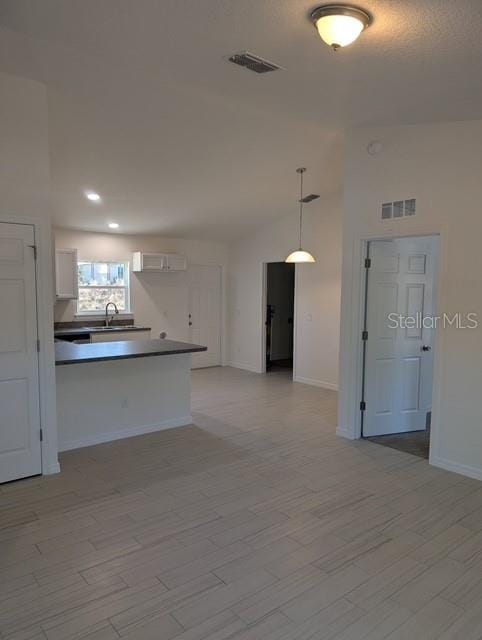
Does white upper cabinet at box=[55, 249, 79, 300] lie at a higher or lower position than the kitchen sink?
higher

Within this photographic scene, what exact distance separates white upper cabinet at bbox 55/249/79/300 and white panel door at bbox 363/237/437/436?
4.48m

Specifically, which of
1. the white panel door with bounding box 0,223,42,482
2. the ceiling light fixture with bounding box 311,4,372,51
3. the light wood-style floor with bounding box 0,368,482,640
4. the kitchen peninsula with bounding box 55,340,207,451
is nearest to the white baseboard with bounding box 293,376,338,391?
the light wood-style floor with bounding box 0,368,482,640

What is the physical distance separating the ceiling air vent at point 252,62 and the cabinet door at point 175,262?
5.14m

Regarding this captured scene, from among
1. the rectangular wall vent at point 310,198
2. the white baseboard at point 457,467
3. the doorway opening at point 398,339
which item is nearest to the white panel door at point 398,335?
the doorway opening at point 398,339

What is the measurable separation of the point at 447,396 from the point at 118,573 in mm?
2967

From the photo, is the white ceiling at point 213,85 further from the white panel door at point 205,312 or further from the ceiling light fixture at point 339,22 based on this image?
the white panel door at point 205,312

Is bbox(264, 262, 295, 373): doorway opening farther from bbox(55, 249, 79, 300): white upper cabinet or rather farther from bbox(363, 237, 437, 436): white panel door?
bbox(363, 237, 437, 436): white panel door

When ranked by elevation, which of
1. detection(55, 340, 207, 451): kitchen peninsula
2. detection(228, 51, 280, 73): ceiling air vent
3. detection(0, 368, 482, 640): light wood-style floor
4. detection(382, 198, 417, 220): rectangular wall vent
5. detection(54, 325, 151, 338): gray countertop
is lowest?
detection(0, 368, 482, 640): light wood-style floor

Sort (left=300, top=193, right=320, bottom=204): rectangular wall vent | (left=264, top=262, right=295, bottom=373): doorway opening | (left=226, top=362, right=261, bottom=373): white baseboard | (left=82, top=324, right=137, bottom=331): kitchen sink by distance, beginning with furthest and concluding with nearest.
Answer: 1. (left=264, top=262, right=295, bottom=373): doorway opening
2. (left=226, top=362, right=261, bottom=373): white baseboard
3. (left=82, top=324, right=137, bottom=331): kitchen sink
4. (left=300, top=193, right=320, bottom=204): rectangular wall vent

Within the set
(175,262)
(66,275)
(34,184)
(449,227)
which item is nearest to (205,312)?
(175,262)

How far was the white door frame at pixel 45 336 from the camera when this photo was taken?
3.65 m

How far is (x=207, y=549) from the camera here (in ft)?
9.05

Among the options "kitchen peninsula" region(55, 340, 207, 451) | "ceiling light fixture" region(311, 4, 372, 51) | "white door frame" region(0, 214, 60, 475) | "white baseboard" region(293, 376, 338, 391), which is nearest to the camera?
"ceiling light fixture" region(311, 4, 372, 51)

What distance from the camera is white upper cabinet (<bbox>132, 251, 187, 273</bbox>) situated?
7.78 m
